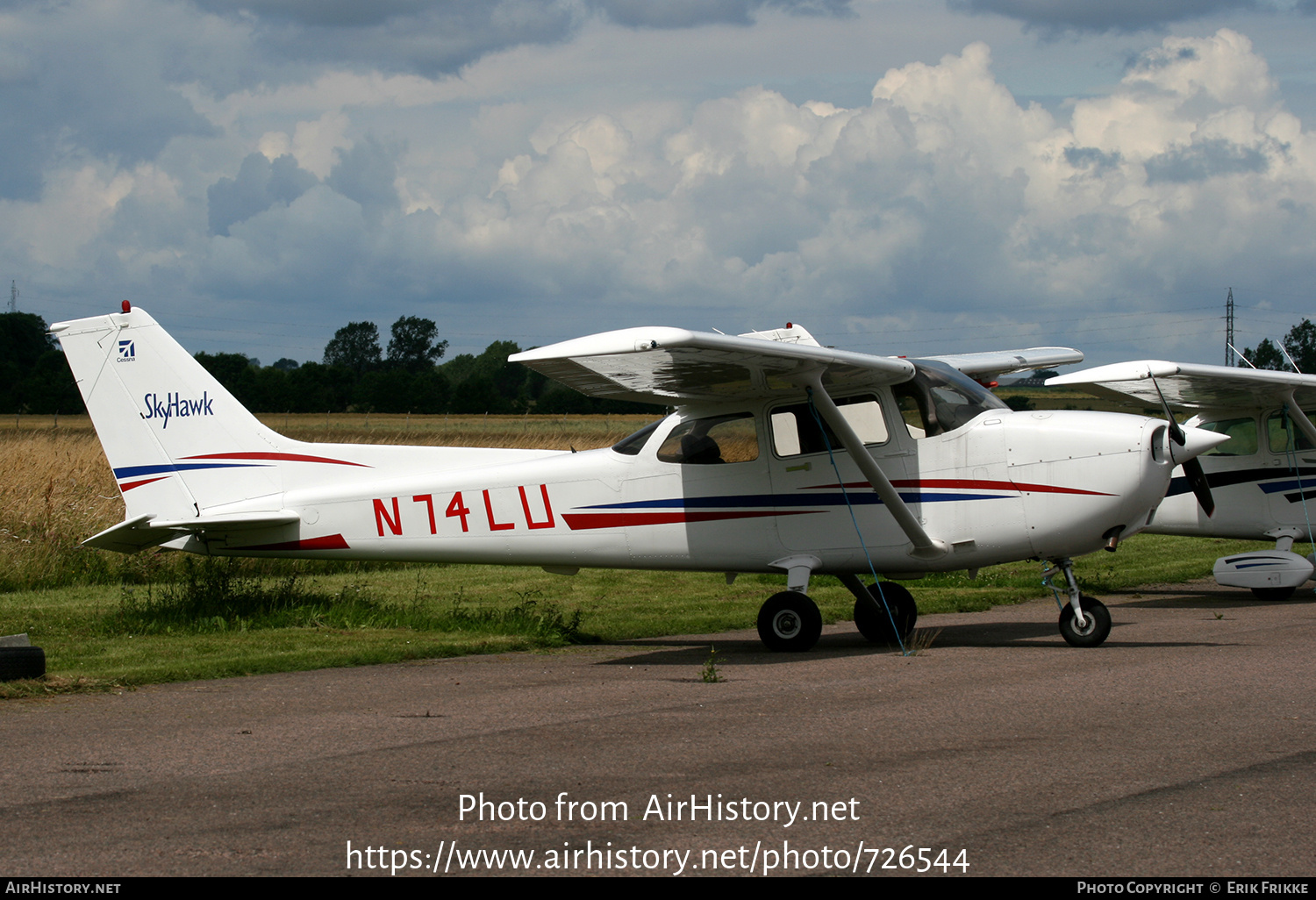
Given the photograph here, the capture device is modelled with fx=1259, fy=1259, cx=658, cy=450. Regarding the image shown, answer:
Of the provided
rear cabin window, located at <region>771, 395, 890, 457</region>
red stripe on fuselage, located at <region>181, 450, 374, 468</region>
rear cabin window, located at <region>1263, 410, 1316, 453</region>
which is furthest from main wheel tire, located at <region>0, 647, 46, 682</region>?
rear cabin window, located at <region>1263, 410, 1316, 453</region>

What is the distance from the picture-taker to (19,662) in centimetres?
862

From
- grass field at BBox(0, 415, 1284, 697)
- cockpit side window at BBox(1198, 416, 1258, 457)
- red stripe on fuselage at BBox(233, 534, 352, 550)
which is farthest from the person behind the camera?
cockpit side window at BBox(1198, 416, 1258, 457)

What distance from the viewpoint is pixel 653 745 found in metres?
6.39

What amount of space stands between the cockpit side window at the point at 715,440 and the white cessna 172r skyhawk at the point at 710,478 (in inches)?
0.7

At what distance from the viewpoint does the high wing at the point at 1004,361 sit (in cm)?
1352

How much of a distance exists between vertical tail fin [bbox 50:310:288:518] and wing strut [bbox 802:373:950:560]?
17.0ft

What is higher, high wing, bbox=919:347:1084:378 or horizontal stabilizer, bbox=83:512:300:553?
high wing, bbox=919:347:1084:378

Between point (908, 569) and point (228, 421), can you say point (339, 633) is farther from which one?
point (908, 569)

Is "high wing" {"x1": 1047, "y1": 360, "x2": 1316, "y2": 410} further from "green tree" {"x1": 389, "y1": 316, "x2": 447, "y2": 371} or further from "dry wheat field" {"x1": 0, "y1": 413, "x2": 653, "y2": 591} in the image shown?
"green tree" {"x1": 389, "y1": 316, "x2": 447, "y2": 371}

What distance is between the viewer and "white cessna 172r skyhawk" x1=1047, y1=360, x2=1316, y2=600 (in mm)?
14938

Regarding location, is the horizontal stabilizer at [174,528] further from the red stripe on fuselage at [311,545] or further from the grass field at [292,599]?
the grass field at [292,599]

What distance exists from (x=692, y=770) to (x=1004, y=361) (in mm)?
9125

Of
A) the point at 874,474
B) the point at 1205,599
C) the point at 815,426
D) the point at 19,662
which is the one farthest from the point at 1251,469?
the point at 19,662
